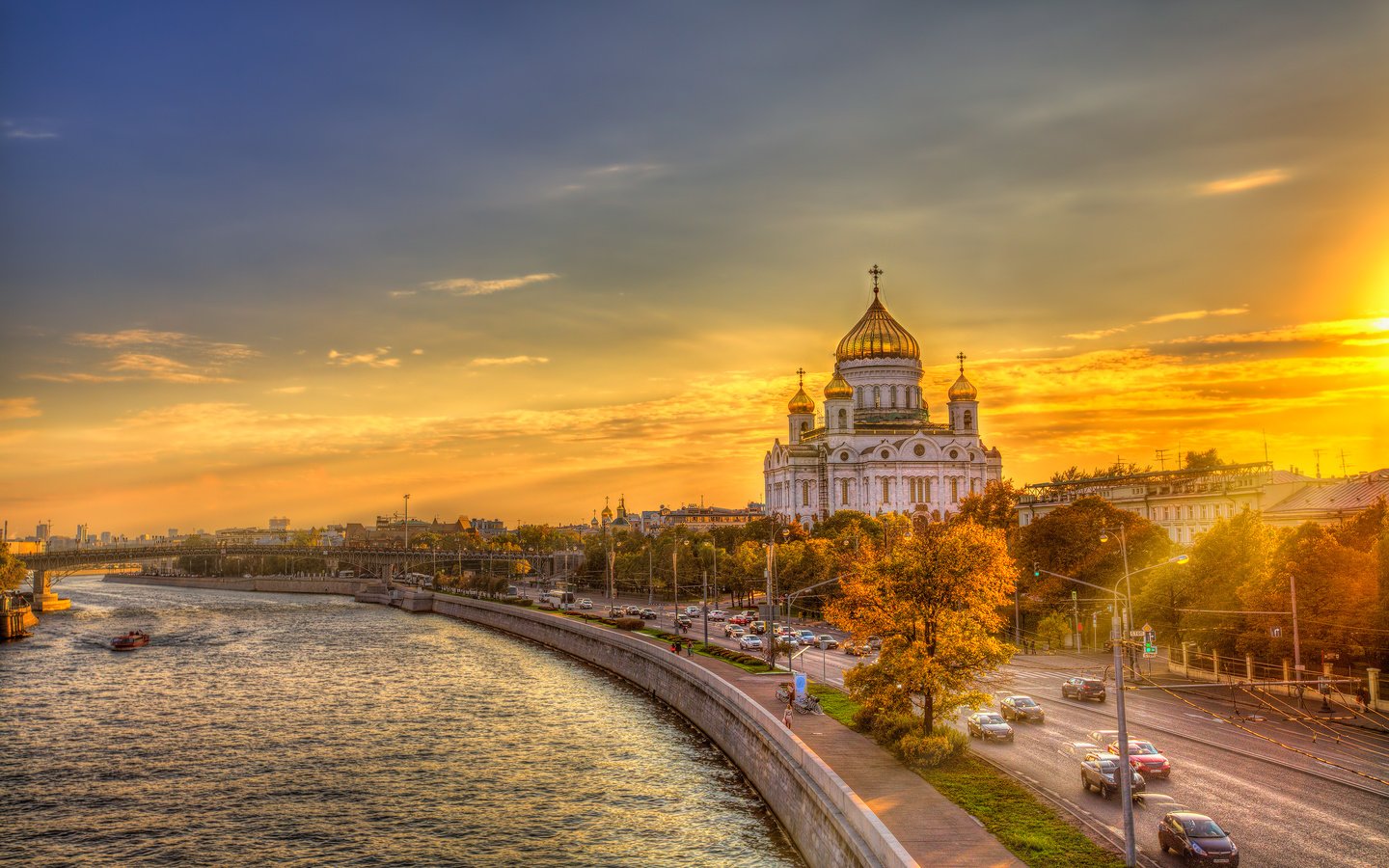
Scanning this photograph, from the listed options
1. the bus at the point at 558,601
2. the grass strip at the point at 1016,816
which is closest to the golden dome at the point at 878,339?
the bus at the point at 558,601

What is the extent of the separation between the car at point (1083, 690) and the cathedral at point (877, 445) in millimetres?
100264

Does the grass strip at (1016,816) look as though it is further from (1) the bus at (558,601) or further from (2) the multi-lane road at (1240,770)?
(1) the bus at (558,601)

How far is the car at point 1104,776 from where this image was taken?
3309 centimetres

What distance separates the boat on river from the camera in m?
103

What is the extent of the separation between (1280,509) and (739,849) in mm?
61010

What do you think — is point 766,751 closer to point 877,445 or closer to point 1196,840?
point 1196,840

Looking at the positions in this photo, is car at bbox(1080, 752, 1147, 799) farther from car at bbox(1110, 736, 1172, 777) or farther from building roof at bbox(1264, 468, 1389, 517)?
building roof at bbox(1264, 468, 1389, 517)

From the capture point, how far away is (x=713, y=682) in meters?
55.8

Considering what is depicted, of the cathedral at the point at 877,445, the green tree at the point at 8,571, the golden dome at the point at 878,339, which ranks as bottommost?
the green tree at the point at 8,571

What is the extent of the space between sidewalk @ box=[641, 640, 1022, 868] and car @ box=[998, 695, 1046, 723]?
7513 millimetres

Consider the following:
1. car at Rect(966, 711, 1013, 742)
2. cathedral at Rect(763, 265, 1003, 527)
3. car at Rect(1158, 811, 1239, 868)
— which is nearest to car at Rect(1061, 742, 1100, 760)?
car at Rect(966, 711, 1013, 742)

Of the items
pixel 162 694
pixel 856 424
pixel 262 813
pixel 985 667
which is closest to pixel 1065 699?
pixel 985 667

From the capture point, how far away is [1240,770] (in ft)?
119

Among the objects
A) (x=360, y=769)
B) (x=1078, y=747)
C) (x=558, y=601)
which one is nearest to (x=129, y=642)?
(x=558, y=601)
